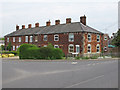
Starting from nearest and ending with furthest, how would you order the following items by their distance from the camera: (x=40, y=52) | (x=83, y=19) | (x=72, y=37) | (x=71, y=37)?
(x=40, y=52) → (x=72, y=37) → (x=71, y=37) → (x=83, y=19)

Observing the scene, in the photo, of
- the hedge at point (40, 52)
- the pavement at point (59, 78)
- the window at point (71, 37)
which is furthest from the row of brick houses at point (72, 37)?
the pavement at point (59, 78)

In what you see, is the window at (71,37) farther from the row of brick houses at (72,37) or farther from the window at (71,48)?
the window at (71,48)

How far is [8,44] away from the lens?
45.3 metres

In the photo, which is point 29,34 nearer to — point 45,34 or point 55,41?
point 45,34

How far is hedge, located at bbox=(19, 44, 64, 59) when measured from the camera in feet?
84.6

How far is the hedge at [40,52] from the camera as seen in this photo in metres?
25.8

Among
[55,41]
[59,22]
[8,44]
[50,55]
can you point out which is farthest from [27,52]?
[8,44]

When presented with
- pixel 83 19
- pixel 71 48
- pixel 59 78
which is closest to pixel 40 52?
pixel 71 48

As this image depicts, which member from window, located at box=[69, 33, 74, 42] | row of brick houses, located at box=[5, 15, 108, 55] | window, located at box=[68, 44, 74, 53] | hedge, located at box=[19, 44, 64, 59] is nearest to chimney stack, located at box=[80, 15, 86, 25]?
row of brick houses, located at box=[5, 15, 108, 55]

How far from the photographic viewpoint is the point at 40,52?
85.7 ft

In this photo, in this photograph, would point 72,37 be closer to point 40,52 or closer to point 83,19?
point 83,19

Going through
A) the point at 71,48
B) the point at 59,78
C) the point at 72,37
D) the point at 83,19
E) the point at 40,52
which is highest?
the point at 83,19

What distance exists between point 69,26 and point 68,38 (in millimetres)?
3445

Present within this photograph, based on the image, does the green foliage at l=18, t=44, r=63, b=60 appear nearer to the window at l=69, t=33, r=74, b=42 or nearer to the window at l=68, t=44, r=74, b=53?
the window at l=68, t=44, r=74, b=53
